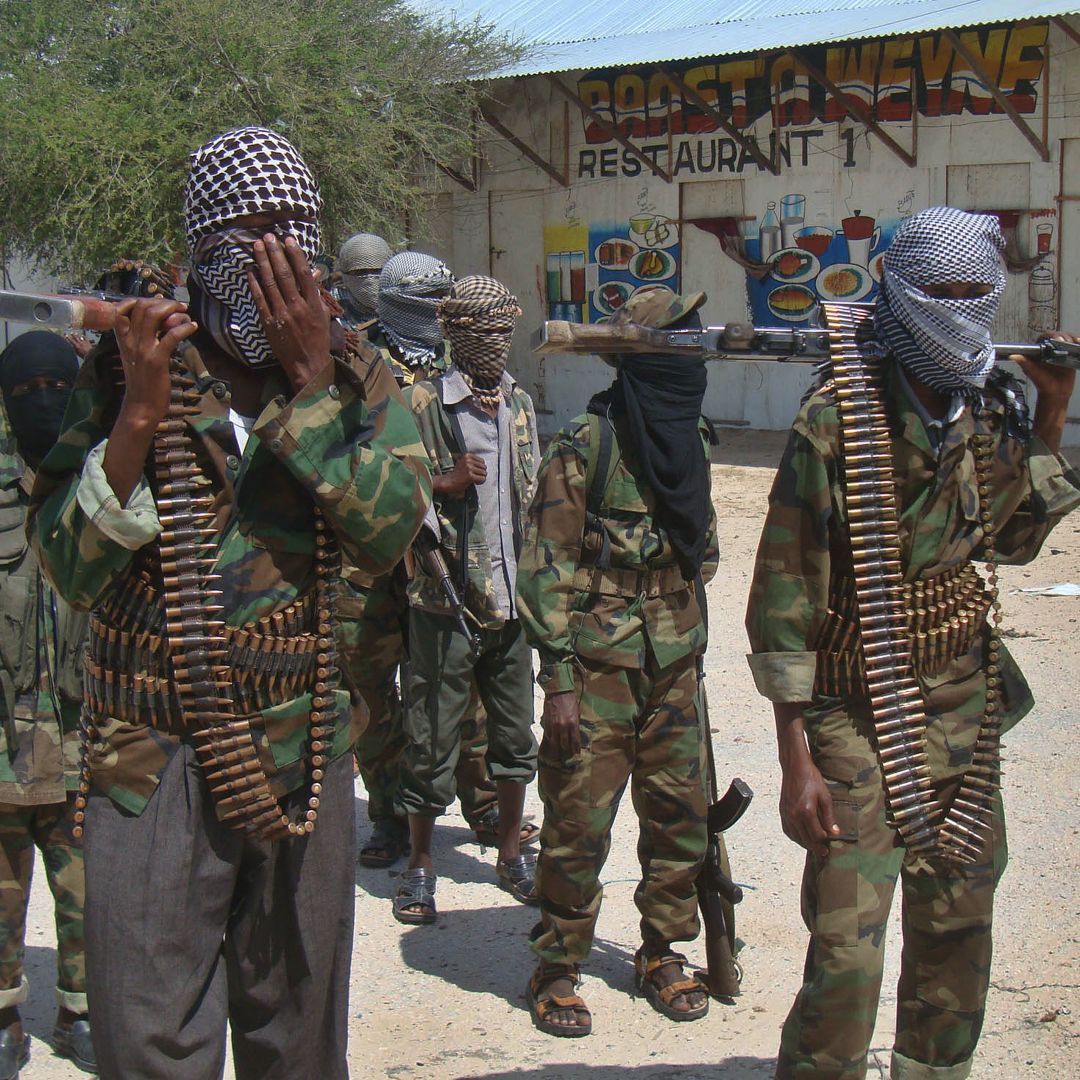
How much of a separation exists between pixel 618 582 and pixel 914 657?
1314mm

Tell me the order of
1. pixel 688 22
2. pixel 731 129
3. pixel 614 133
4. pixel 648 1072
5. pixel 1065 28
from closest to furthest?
pixel 648 1072
pixel 1065 28
pixel 731 129
pixel 688 22
pixel 614 133

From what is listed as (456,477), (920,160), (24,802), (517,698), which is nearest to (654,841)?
(517,698)

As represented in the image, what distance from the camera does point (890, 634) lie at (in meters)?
3.37

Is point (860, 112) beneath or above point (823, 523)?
above

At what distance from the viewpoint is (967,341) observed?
3355 mm

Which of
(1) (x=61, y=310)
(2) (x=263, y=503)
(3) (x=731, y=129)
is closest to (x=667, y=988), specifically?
(2) (x=263, y=503)

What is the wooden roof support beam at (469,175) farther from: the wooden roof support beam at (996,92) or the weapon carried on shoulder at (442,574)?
the weapon carried on shoulder at (442,574)

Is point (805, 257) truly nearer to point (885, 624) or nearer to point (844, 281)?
point (844, 281)

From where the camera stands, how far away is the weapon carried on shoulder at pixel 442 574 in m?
5.45

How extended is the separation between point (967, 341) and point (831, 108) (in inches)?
566

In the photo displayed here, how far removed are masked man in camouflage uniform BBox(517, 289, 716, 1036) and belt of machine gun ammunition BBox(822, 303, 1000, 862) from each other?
1161 millimetres

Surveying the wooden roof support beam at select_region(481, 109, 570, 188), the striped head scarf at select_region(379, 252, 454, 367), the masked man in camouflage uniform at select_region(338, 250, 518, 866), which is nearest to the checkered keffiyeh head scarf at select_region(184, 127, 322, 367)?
the masked man in camouflage uniform at select_region(338, 250, 518, 866)

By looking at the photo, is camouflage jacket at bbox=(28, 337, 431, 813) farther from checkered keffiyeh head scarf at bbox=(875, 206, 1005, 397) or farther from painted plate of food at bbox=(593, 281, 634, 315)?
painted plate of food at bbox=(593, 281, 634, 315)

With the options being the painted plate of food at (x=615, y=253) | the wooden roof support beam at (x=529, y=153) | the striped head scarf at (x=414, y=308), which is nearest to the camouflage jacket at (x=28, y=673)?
the striped head scarf at (x=414, y=308)
